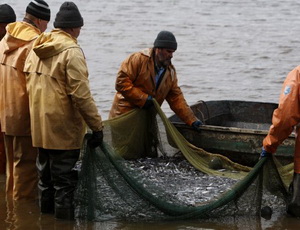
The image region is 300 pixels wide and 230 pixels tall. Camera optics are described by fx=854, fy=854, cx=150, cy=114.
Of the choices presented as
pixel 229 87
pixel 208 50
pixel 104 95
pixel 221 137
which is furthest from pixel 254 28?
pixel 221 137

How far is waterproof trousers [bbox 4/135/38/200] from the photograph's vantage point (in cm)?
941

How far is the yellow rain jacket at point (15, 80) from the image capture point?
9.27 m

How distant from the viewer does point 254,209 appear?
30.1 feet

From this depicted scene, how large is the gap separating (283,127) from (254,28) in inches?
746

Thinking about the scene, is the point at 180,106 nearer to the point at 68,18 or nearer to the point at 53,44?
the point at 68,18

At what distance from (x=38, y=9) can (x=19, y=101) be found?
107 cm

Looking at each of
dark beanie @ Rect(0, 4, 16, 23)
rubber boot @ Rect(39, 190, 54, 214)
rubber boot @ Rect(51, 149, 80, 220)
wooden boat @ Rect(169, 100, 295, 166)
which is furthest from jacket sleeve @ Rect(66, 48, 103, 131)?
wooden boat @ Rect(169, 100, 295, 166)

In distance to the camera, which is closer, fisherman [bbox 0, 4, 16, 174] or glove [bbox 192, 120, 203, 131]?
fisherman [bbox 0, 4, 16, 174]

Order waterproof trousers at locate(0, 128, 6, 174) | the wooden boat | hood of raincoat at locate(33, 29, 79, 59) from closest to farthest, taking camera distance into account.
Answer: hood of raincoat at locate(33, 29, 79, 59)
waterproof trousers at locate(0, 128, 6, 174)
the wooden boat

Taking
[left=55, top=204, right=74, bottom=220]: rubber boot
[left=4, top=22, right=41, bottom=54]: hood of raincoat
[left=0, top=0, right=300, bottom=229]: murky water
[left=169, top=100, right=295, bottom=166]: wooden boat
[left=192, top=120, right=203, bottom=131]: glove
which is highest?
[left=4, top=22, right=41, bottom=54]: hood of raincoat

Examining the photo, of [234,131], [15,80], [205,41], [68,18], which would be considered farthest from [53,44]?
[205,41]

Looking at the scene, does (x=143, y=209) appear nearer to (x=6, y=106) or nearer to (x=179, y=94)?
(x=6, y=106)

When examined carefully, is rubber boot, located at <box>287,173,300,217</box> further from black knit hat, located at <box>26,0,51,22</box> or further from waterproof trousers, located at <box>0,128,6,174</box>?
waterproof trousers, located at <box>0,128,6,174</box>

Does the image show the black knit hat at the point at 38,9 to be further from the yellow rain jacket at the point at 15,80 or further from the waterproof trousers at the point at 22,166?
the waterproof trousers at the point at 22,166
